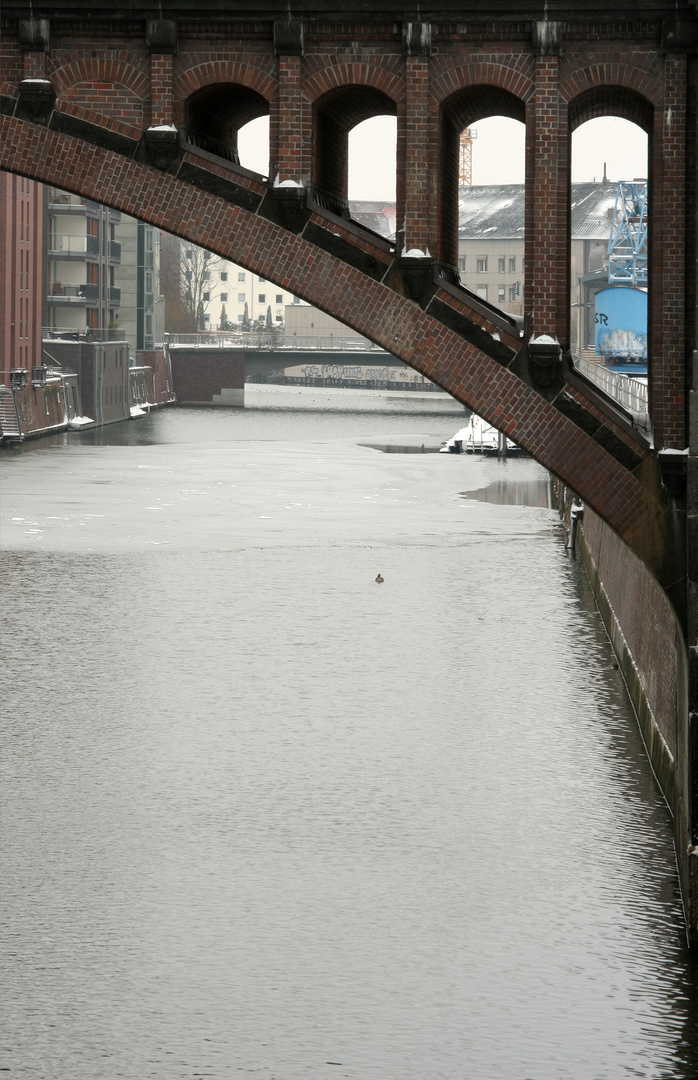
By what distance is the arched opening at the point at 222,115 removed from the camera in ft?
58.8

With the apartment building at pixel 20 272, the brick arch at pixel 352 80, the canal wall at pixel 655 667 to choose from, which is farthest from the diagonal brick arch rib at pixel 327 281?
the apartment building at pixel 20 272

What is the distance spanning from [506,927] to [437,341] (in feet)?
20.7

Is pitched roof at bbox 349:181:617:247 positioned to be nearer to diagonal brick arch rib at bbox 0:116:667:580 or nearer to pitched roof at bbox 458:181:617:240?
pitched roof at bbox 458:181:617:240

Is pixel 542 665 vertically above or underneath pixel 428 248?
underneath

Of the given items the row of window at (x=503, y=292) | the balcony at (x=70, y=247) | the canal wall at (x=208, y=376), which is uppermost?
the row of window at (x=503, y=292)

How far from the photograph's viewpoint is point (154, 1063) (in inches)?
569

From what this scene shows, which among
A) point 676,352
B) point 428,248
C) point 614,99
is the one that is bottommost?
point 676,352

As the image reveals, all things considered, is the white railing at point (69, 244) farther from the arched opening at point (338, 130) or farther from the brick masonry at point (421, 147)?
the brick masonry at point (421, 147)

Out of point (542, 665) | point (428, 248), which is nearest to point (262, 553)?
point (542, 665)

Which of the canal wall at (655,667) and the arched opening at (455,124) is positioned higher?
the arched opening at (455,124)

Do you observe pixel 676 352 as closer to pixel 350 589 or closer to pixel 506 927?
pixel 506 927

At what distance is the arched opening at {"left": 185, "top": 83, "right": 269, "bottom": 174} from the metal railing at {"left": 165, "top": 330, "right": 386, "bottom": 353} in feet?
339

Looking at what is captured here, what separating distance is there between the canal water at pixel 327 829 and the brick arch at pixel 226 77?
28.7 ft

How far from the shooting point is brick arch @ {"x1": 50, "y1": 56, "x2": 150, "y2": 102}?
17.5 metres
